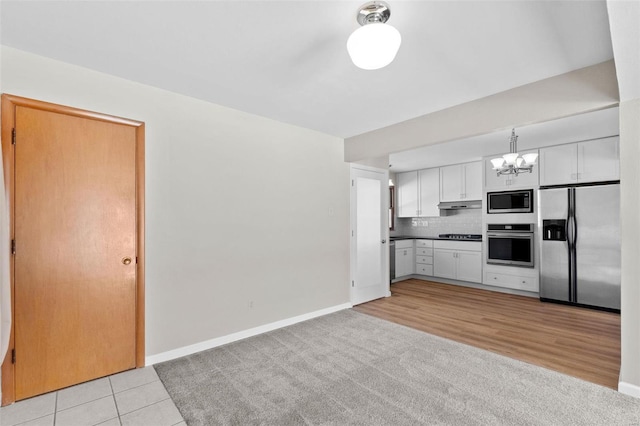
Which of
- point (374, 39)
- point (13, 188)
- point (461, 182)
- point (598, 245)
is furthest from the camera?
point (461, 182)

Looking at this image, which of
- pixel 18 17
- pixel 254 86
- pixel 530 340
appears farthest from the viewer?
pixel 530 340

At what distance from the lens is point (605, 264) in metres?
4.23

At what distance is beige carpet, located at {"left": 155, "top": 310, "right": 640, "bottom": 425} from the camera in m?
2.01

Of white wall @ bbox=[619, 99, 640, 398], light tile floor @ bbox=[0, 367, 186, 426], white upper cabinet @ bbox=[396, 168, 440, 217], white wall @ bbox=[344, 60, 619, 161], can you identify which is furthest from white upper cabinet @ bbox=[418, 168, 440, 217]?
light tile floor @ bbox=[0, 367, 186, 426]

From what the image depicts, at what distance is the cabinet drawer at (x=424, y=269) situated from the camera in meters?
6.42

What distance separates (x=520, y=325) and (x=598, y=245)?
6.02 ft

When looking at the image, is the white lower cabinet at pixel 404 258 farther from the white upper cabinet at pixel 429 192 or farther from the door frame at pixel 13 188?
the door frame at pixel 13 188

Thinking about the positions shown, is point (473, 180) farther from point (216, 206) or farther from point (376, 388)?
point (216, 206)

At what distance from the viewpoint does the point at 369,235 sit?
16.0 feet

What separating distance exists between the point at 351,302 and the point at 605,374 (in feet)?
9.04

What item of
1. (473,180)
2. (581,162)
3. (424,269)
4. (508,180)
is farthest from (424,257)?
(581,162)

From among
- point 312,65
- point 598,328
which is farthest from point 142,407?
point 598,328

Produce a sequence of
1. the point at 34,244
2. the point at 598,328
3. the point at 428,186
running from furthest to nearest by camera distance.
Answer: the point at 428,186 → the point at 598,328 → the point at 34,244

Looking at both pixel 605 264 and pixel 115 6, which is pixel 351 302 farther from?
pixel 115 6
